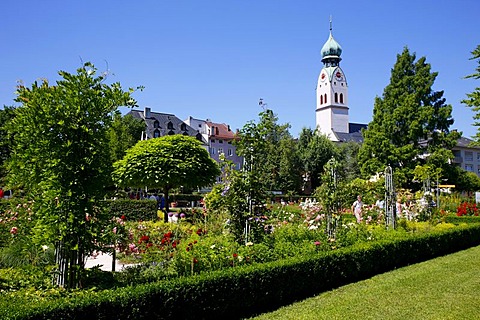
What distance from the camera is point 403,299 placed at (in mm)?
6691

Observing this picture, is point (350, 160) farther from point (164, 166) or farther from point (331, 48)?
point (331, 48)

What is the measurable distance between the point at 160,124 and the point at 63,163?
4899 cm

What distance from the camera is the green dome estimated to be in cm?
8614

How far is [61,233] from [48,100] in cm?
174

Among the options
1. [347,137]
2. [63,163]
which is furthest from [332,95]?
[63,163]

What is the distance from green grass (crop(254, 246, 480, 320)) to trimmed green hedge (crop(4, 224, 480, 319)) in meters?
0.27

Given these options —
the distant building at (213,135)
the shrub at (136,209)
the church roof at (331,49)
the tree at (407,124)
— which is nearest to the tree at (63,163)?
the shrub at (136,209)

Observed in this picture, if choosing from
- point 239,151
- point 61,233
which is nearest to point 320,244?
point 239,151

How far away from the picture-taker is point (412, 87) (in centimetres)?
3281

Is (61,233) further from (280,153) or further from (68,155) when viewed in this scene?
(280,153)

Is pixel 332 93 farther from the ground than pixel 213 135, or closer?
farther from the ground

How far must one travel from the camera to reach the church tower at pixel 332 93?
85.8m

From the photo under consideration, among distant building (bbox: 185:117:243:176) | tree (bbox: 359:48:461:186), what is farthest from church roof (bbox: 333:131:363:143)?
tree (bbox: 359:48:461:186)

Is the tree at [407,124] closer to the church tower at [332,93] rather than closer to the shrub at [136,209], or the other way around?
the shrub at [136,209]
